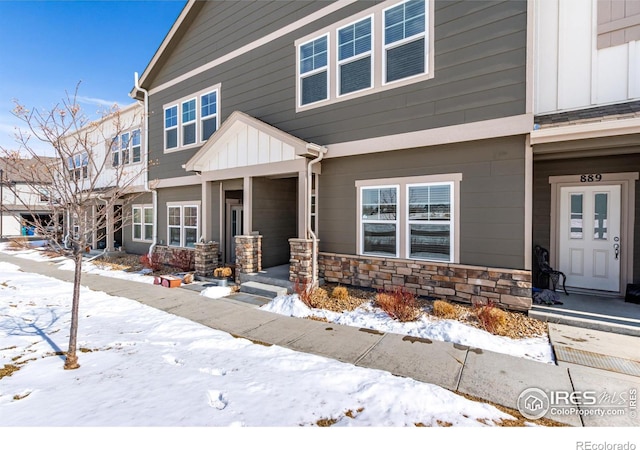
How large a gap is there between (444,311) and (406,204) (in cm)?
234

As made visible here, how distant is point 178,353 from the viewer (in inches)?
165

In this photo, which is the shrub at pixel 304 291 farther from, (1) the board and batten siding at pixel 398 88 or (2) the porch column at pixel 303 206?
(1) the board and batten siding at pixel 398 88

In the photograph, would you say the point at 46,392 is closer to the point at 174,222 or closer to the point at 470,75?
the point at 470,75

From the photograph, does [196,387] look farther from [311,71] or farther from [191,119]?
[191,119]

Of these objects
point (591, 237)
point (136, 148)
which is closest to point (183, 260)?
point (136, 148)

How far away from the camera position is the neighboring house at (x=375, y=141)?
18.1 feet

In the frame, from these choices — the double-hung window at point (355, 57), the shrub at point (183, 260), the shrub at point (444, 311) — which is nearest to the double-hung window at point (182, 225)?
the shrub at point (183, 260)

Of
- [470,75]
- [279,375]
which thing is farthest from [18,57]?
[470,75]

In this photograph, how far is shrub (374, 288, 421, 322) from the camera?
5332mm

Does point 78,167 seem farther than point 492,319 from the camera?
Yes

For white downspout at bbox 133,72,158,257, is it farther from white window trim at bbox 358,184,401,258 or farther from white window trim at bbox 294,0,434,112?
white window trim at bbox 358,184,401,258

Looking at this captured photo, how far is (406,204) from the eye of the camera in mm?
6555

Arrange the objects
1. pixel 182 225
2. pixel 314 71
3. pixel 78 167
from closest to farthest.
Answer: pixel 314 71 < pixel 182 225 < pixel 78 167
